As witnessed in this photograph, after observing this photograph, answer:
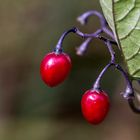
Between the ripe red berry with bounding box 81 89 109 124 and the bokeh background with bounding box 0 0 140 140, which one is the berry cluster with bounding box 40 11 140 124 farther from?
the bokeh background with bounding box 0 0 140 140

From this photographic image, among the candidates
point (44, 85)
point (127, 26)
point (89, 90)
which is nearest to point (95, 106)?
point (89, 90)

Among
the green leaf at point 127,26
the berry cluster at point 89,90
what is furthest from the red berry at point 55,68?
the green leaf at point 127,26

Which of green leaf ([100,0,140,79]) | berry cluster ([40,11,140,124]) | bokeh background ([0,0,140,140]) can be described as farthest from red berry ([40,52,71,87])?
bokeh background ([0,0,140,140])

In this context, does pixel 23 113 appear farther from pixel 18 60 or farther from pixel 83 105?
pixel 83 105

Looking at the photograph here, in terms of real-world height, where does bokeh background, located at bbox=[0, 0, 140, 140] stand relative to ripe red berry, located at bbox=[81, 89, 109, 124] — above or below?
below

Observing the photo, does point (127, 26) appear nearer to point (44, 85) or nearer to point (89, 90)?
point (89, 90)

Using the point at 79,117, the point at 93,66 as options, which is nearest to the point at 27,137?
the point at 79,117

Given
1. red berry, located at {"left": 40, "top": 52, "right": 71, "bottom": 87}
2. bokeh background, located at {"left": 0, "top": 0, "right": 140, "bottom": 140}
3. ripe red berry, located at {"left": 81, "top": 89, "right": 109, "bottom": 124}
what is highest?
red berry, located at {"left": 40, "top": 52, "right": 71, "bottom": 87}
